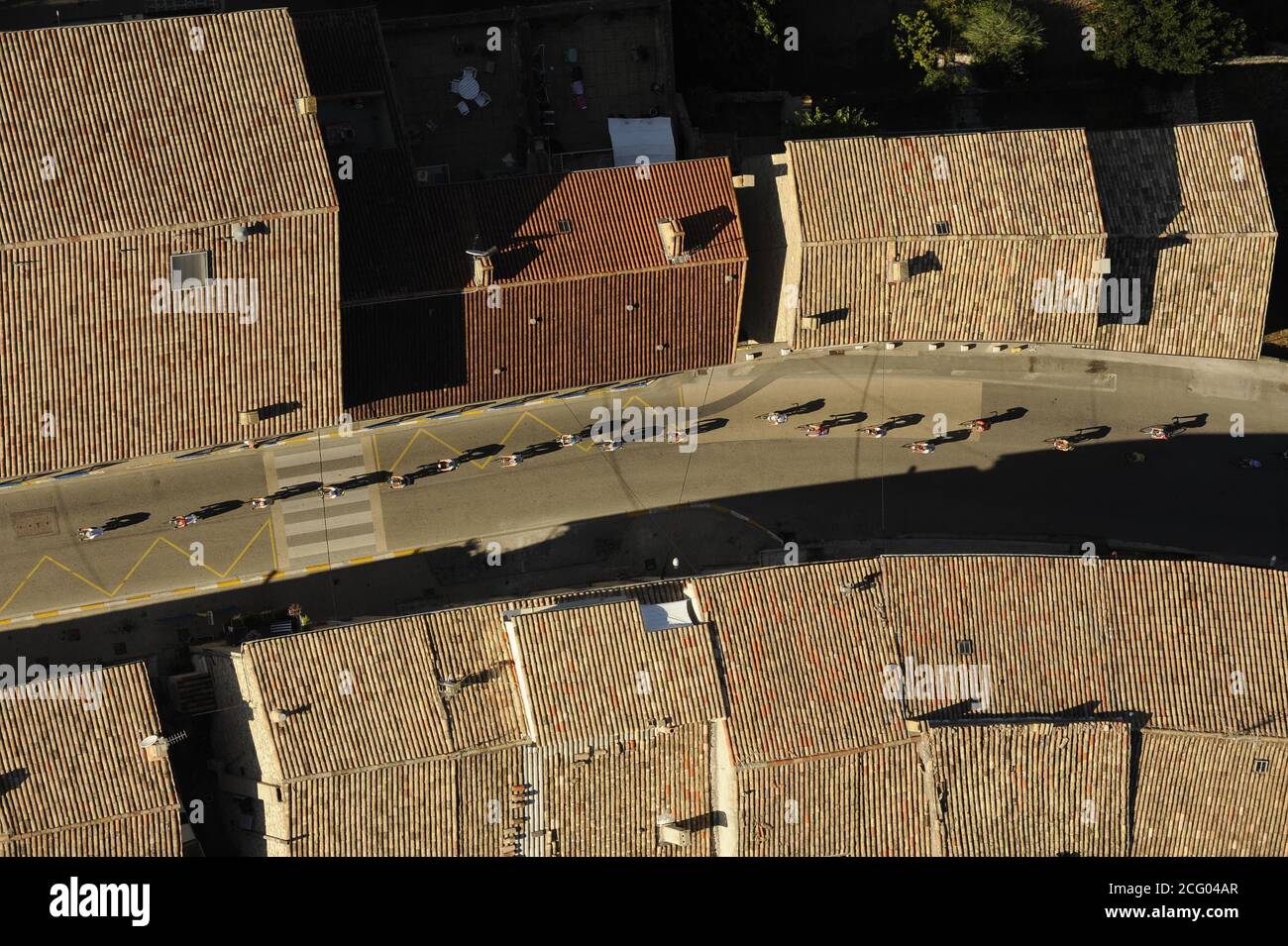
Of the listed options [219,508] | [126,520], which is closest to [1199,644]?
[219,508]

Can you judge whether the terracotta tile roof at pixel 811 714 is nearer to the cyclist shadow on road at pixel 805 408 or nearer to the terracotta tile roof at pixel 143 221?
the cyclist shadow on road at pixel 805 408

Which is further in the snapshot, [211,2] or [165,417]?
[211,2]

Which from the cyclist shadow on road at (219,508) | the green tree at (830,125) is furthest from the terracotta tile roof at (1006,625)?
the cyclist shadow on road at (219,508)

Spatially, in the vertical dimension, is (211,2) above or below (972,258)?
above

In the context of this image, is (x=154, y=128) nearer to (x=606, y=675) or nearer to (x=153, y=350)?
(x=153, y=350)

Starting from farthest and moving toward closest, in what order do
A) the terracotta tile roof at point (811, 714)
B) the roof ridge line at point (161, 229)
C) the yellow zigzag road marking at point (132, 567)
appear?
the yellow zigzag road marking at point (132, 567)
the terracotta tile roof at point (811, 714)
the roof ridge line at point (161, 229)

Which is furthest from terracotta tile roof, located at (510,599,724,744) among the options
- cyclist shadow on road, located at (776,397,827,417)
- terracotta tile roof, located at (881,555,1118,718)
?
cyclist shadow on road, located at (776,397,827,417)

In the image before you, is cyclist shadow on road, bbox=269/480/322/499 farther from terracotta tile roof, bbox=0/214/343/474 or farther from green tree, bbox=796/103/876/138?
green tree, bbox=796/103/876/138

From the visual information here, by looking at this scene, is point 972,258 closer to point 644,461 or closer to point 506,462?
point 644,461

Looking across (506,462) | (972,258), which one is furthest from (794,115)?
(506,462)
